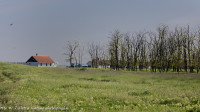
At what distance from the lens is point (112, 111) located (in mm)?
8930

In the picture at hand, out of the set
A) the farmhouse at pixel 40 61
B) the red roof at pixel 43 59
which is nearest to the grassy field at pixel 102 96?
the farmhouse at pixel 40 61

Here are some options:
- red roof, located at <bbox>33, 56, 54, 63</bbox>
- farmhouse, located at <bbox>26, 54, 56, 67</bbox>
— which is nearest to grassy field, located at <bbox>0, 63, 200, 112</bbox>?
farmhouse, located at <bbox>26, 54, 56, 67</bbox>

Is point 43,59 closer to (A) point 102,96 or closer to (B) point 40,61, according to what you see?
(B) point 40,61

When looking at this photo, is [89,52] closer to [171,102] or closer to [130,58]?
[130,58]

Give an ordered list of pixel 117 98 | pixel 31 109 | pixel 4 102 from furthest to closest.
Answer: pixel 117 98
pixel 4 102
pixel 31 109

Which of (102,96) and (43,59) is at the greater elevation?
(43,59)

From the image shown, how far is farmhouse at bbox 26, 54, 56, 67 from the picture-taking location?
10707cm

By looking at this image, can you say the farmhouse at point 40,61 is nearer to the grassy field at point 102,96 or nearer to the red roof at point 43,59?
the red roof at point 43,59

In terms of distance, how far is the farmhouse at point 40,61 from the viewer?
107 m

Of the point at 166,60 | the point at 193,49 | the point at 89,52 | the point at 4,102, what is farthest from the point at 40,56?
the point at 4,102

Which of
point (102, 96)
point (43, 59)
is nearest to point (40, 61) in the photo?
point (43, 59)

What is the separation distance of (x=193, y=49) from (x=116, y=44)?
3264 cm

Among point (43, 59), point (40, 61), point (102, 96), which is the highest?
point (43, 59)

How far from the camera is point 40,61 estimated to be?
107438 mm
